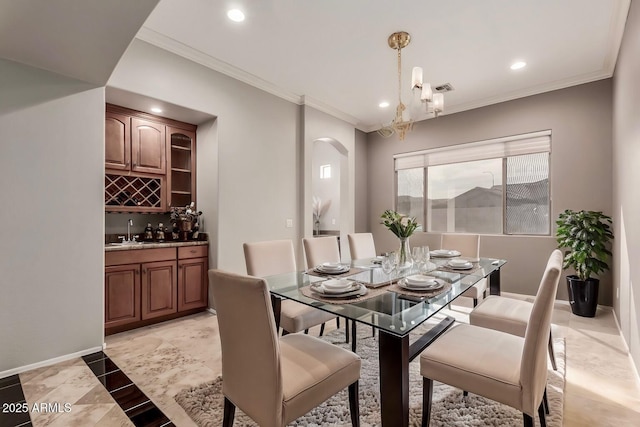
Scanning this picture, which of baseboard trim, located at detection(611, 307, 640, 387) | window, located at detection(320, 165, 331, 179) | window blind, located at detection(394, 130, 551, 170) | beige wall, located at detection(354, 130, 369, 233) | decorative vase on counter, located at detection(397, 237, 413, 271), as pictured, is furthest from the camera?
window, located at detection(320, 165, 331, 179)

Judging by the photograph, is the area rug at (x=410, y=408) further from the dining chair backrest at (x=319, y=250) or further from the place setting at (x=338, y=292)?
the dining chair backrest at (x=319, y=250)

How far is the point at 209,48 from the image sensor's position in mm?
3188

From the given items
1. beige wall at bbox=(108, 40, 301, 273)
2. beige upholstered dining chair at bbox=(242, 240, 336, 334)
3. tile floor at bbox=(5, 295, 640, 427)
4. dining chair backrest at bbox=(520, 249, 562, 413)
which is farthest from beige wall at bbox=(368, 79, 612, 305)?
dining chair backrest at bbox=(520, 249, 562, 413)

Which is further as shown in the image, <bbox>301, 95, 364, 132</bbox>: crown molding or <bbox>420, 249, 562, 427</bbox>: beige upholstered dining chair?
<bbox>301, 95, 364, 132</bbox>: crown molding

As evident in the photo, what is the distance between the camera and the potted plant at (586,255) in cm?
336

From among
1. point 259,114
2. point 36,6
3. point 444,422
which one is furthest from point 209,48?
point 444,422

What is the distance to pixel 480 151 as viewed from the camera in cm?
471

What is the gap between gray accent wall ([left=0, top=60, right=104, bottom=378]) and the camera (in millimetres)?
2225

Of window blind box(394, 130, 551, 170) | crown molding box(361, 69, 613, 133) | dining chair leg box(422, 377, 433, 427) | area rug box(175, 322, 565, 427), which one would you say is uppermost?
crown molding box(361, 69, 613, 133)

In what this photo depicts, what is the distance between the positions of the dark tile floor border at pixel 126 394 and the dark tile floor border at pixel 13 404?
1.27 feet

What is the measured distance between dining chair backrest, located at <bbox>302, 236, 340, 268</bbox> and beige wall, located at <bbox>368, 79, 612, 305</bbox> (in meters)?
2.63

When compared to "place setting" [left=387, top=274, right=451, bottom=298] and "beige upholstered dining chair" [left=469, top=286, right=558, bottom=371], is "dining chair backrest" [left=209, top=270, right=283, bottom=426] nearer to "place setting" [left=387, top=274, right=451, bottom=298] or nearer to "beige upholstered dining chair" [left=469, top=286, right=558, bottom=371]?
"place setting" [left=387, top=274, right=451, bottom=298]

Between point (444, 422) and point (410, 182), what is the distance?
4.32 metres

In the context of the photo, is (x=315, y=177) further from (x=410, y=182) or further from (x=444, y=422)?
(x=444, y=422)
